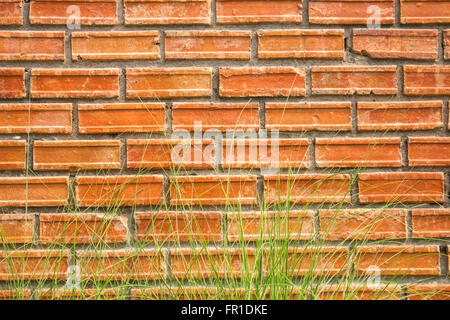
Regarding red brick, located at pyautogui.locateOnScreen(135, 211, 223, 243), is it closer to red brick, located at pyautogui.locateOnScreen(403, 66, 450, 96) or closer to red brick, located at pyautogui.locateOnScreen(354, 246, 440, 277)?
red brick, located at pyautogui.locateOnScreen(354, 246, 440, 277)

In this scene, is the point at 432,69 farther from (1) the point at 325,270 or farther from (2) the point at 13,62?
(2) the point at 13,62

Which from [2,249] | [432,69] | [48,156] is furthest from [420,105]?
[2,249]

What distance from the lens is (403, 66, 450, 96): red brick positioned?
168cm

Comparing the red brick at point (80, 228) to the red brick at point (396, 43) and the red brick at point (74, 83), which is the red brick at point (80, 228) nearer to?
the red brick at point (74, 83)

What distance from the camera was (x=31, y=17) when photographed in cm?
166

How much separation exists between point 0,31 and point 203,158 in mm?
923

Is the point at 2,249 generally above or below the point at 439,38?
below

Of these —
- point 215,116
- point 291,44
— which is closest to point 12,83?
point 215,116

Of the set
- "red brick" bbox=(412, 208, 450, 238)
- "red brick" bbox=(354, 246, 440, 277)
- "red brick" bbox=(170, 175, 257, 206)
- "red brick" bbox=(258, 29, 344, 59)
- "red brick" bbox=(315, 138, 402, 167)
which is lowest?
"red brick" bbox=(354, 246, 440, 277)

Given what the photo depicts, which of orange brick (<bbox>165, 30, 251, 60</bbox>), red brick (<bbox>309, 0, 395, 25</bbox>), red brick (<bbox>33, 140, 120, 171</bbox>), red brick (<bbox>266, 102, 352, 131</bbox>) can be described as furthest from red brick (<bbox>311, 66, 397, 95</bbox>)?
red brick (<bbox>33, 140, 120, 171</bbox>)

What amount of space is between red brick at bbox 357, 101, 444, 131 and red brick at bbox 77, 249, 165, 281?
94 centimetres

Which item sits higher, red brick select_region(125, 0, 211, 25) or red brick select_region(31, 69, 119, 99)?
red brick select_region(125, 0, 211, 25)

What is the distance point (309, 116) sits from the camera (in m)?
1.68
